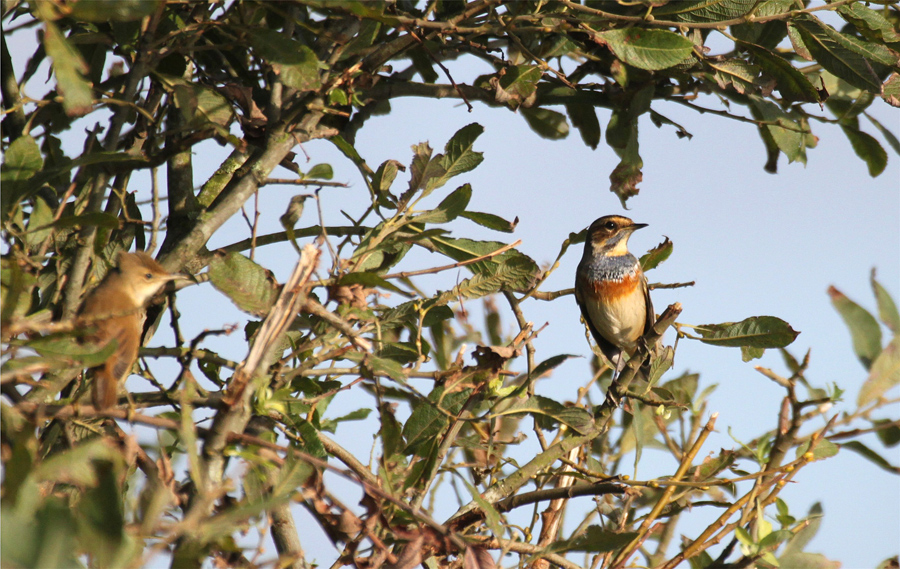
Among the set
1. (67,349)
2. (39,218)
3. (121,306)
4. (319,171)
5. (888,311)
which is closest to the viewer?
(888,311)

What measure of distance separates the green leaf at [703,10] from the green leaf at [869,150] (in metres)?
1.03

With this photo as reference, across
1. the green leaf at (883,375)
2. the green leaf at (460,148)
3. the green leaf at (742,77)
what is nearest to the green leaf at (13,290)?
the green leaf at (460,148)

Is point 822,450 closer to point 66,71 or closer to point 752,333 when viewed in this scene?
point 752,333

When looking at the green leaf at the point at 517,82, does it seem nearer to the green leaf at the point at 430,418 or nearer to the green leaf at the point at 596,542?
the green leaf at the point at 430,418

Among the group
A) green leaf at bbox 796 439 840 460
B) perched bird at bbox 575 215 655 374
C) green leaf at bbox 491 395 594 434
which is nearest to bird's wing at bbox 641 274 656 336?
perched bird at bbox 575 215 655 374

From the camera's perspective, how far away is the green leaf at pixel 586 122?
11.7 feet

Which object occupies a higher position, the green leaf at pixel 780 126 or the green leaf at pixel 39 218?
the green leaf at pixel 780 126

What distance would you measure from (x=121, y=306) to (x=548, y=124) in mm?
1983

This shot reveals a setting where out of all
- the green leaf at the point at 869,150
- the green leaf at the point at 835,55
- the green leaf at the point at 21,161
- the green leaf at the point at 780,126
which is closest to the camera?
the green leaf at the point at 21,161

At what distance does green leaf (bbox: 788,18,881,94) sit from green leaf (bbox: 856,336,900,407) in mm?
1571

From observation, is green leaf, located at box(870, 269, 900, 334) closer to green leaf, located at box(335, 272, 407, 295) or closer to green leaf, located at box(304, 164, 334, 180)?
green leaf, located at box(335, 272, 407, 295)

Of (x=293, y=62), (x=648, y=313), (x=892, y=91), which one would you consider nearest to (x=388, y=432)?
(x=293, y=62)

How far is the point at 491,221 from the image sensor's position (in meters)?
2.92

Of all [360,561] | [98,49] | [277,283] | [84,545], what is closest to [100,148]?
[98,49]
